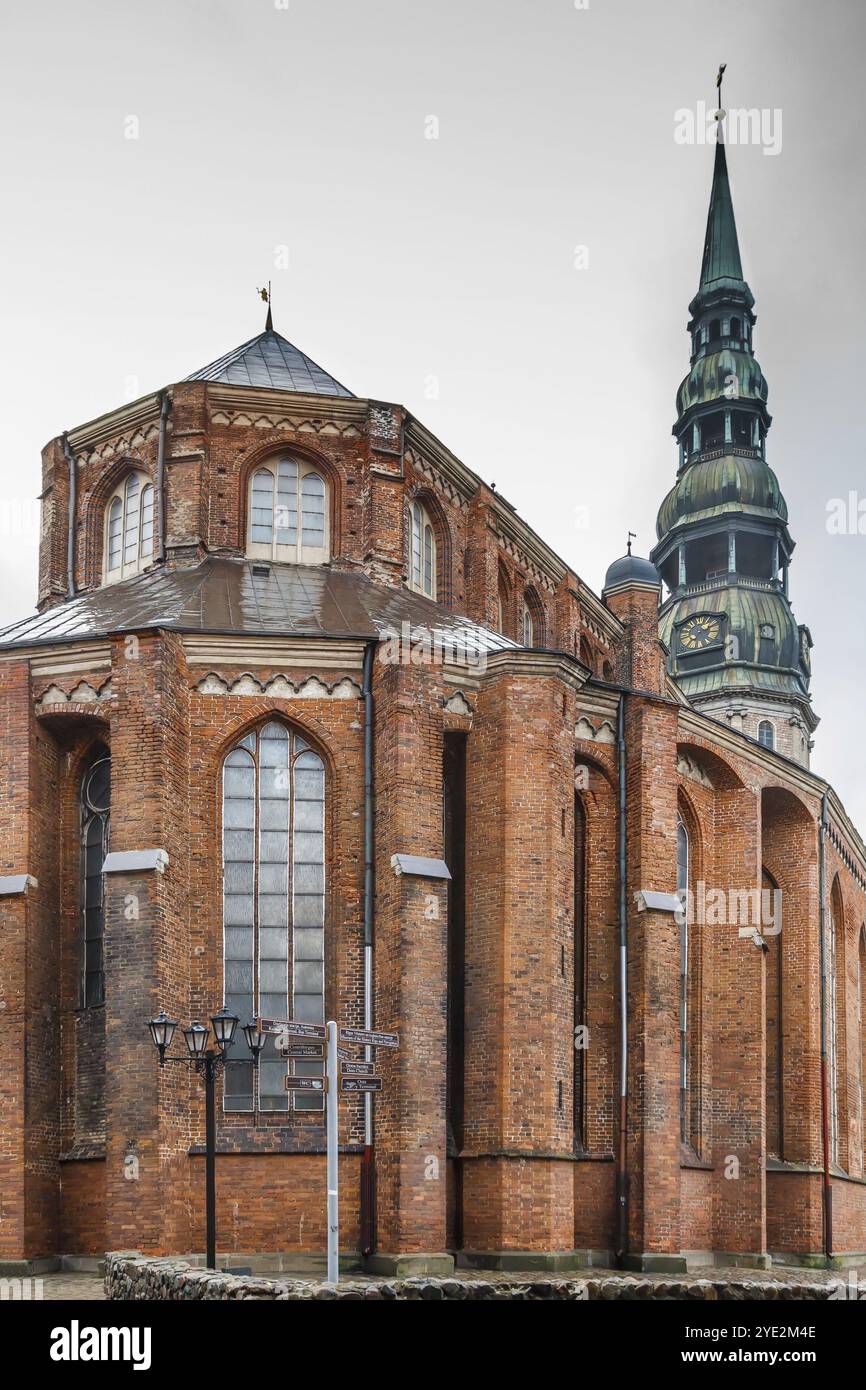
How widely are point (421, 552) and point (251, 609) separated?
6052 millimetres

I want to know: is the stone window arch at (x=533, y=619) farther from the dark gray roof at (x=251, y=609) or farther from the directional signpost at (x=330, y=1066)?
the directional signpost at (x=330, y=1066)

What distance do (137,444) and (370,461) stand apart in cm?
459

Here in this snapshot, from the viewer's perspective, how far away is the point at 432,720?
24734 millimetres

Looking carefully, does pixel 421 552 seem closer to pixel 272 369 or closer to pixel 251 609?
pixel 272 369

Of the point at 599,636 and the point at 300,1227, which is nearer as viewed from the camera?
the point at 300,1227

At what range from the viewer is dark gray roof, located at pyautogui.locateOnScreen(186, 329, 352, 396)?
32.2 meters

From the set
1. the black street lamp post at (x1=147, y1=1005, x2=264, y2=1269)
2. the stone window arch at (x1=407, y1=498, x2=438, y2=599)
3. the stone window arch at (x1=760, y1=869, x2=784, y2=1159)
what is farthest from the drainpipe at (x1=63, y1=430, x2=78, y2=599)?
the stone window arch at (x1=760, y1=869, x2=784, y2=1159)

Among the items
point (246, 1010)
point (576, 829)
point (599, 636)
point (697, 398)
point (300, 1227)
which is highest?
point (697, 398)

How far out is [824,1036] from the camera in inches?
1355

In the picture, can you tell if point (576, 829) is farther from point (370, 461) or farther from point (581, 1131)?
point (370, 461)

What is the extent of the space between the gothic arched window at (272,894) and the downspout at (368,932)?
79cm

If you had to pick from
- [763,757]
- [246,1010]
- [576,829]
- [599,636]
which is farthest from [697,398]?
[246,1010]

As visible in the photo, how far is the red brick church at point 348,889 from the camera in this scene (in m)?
23.2

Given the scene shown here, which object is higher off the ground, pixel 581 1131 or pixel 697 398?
pixel 697 398
